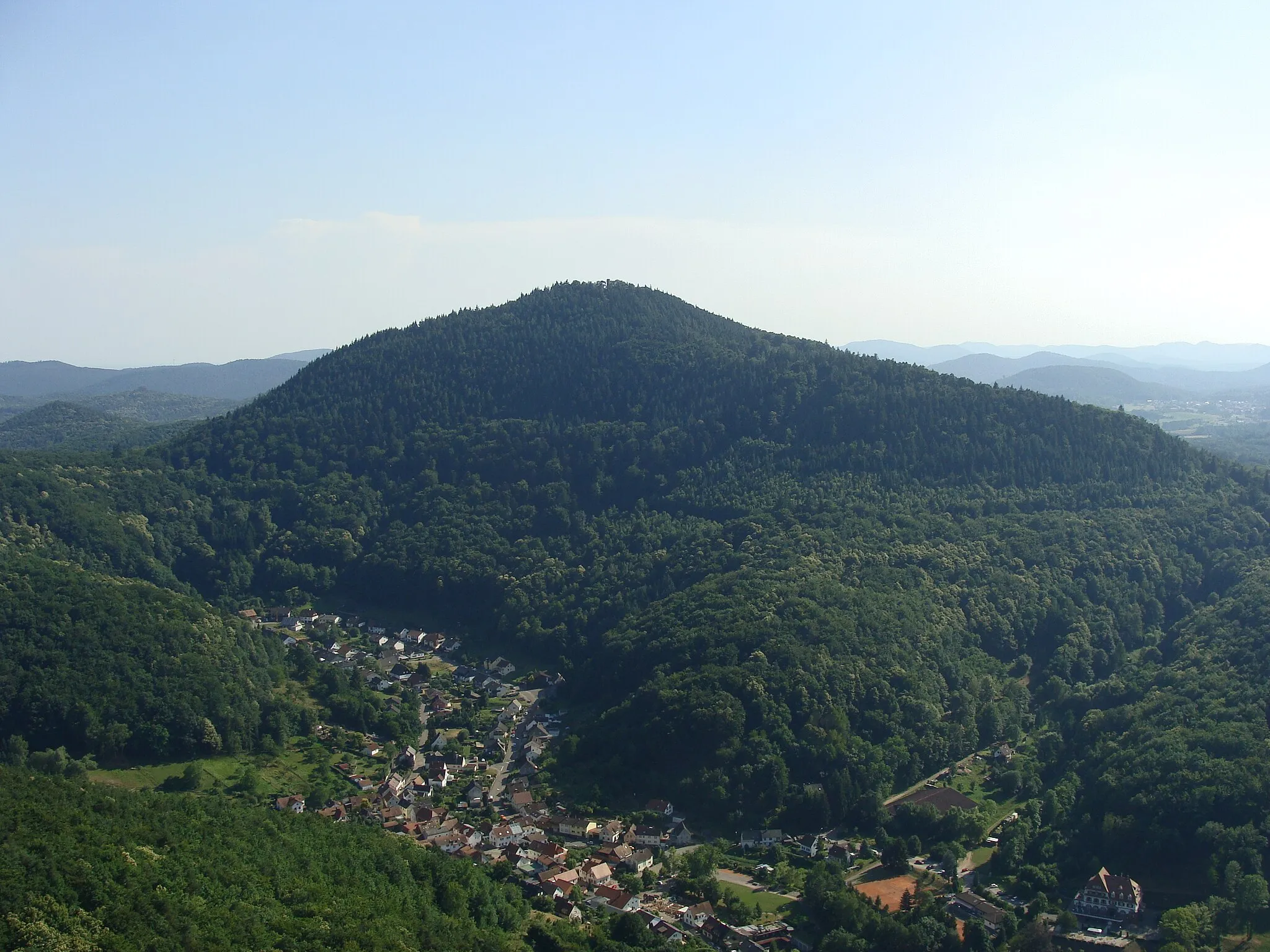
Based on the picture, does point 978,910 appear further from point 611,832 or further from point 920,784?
point 611,832

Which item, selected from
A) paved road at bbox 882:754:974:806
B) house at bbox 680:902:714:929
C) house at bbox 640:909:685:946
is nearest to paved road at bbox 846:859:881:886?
paved road at bbox 882:754:974:806

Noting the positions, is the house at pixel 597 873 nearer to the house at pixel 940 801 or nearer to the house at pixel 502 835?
the house at pixel 502 835

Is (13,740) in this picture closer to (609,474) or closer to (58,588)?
(58,588)

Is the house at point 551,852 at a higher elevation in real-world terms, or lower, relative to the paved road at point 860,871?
higher

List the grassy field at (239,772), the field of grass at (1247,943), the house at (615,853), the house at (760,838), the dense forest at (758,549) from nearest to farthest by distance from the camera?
the field of grass at (1247,943), the house at (615,853), the house at (760,838), the grassy field at (239,772), the dense forest at (758,549)

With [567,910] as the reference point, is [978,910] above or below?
below

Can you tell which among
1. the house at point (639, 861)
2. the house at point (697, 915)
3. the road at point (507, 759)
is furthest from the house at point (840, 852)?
the road at point (507, 759)

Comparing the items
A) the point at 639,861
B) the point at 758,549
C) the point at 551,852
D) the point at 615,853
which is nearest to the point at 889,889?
the point at 639,861
